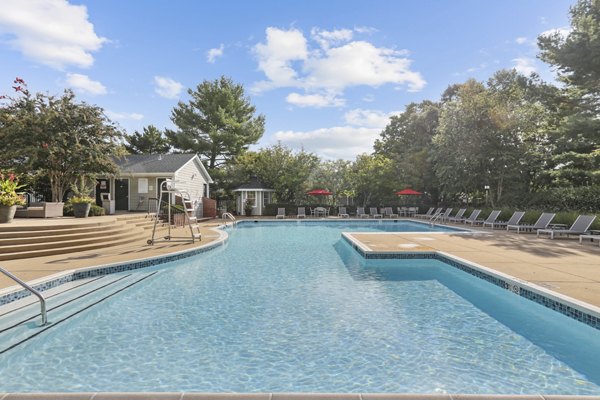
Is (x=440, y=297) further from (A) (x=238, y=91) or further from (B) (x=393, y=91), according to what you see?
(A) (x=238, y=91)

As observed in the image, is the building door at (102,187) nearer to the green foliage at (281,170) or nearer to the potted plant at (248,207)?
the potted plant at (248,207)

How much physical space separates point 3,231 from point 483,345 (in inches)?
443

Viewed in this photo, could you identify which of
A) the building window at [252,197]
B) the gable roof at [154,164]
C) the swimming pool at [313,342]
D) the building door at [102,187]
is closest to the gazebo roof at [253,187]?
the building window at [252,197]

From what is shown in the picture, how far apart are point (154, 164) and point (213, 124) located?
41.1 ft

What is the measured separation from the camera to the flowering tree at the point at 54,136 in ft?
50.0

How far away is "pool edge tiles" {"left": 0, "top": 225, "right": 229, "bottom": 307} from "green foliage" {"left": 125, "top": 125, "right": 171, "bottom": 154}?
1319 inches

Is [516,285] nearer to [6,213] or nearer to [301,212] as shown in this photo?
[6,213]

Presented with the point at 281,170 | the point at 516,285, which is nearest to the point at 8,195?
the point at 516,285

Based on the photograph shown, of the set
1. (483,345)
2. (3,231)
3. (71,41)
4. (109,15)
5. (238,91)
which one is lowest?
(483,345)

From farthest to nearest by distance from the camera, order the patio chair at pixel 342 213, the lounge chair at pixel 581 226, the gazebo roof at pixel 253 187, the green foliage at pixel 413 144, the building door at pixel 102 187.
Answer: the green foliage at pixel 413 144
the gazebo roof at pixel 253 187
the patio chair at pixel 342 213
the building door at pixel 102 187
the lounge chair at pixel 581 226

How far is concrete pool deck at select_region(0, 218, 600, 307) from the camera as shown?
631cm

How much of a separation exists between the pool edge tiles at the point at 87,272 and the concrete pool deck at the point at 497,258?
0.78 ft

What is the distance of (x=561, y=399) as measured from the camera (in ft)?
8.77

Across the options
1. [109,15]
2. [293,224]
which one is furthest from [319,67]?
[109,15]
